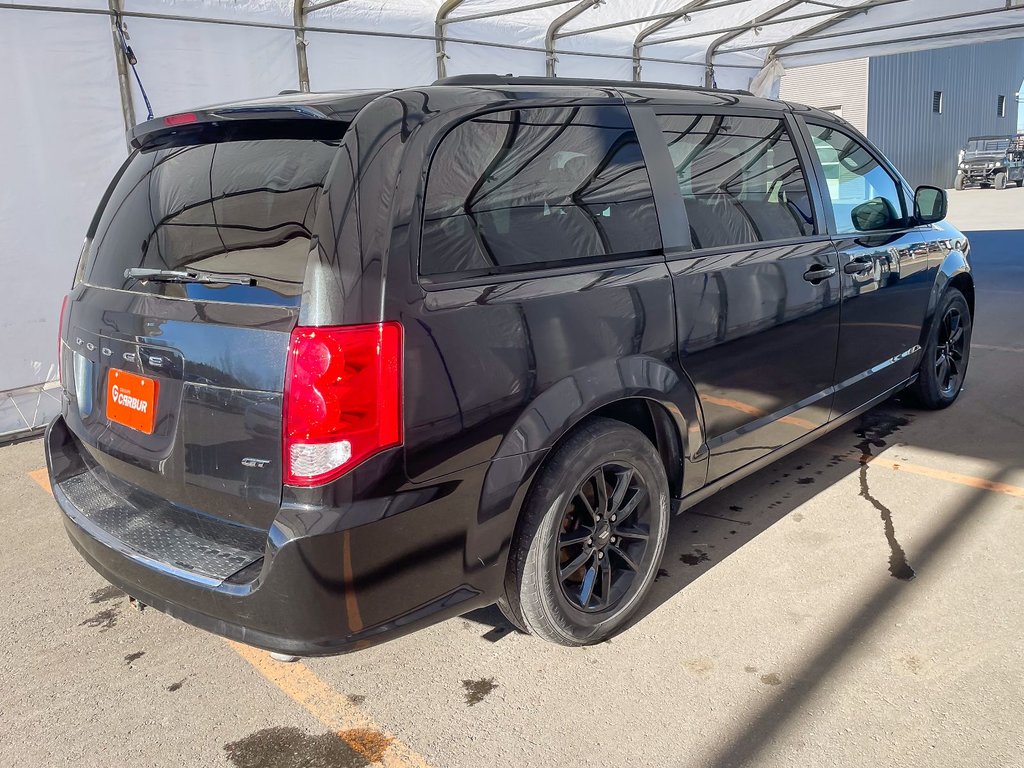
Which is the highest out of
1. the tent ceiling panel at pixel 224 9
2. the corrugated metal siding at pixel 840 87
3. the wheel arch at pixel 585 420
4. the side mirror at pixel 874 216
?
the corrugated metal siding at pixel 840 87

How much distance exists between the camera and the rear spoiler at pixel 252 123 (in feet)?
7.22

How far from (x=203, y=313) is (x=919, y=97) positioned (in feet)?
106

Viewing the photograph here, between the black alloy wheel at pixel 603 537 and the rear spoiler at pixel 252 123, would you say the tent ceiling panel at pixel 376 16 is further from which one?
the black alloy wheel at pixel 603 537

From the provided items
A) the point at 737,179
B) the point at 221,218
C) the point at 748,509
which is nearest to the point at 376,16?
the point at 737,179

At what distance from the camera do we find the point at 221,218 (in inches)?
91.2

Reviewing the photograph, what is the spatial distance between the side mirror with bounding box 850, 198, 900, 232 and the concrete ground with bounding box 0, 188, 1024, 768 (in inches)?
51.0

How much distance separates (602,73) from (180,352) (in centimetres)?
837

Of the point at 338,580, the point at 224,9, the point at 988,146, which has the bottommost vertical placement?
the point at 338,580

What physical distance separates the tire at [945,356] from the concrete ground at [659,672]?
124cm

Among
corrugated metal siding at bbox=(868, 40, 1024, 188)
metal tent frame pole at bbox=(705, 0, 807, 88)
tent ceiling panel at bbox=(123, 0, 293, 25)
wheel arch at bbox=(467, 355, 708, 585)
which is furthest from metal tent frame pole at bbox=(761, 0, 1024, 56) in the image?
corrugated metal siding at bbox=(868, 40, 1024, 188)

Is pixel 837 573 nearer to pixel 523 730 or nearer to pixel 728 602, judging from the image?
pixel 728 602

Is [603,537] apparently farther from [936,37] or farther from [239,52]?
[936,37]

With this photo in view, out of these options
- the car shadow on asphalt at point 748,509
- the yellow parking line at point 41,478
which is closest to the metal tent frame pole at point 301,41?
the yellow parking line at point 41,478

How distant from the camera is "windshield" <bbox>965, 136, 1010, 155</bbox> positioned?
27.8 metres
